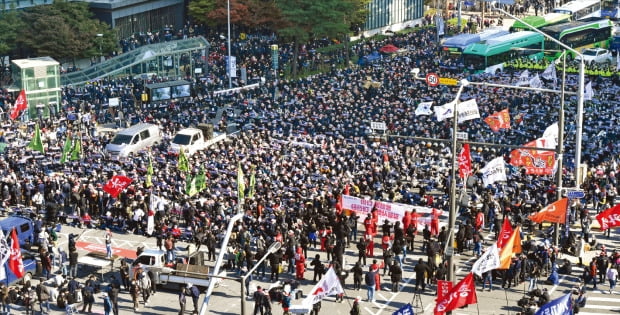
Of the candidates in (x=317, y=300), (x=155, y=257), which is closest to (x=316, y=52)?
(x=155, y=257)

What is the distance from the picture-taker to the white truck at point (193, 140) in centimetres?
6366

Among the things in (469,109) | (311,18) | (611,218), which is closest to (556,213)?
(611,218)

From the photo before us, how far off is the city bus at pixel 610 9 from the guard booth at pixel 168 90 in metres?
43.1

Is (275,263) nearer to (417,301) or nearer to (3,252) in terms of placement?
(417,301)

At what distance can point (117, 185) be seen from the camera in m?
50.9

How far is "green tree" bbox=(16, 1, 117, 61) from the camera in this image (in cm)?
8569

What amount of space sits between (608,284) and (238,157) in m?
22.3

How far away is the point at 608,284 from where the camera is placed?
4431cm

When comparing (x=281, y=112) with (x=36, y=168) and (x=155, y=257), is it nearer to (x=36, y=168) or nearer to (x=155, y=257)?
(x=36, y=168)

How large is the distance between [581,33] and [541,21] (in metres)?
5.33

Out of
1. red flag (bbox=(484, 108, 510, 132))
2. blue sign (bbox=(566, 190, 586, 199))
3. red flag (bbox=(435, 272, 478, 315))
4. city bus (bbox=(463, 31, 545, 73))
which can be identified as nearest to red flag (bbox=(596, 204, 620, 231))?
blue sign (bbox=(566, 190, 586, 199))

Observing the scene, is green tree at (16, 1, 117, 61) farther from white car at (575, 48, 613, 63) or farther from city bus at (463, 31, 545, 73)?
white car at (575, 48, 613, 63)

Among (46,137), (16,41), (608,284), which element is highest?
(16,41)

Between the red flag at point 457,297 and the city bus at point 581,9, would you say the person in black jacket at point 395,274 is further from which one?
the city bus at point 581,9
